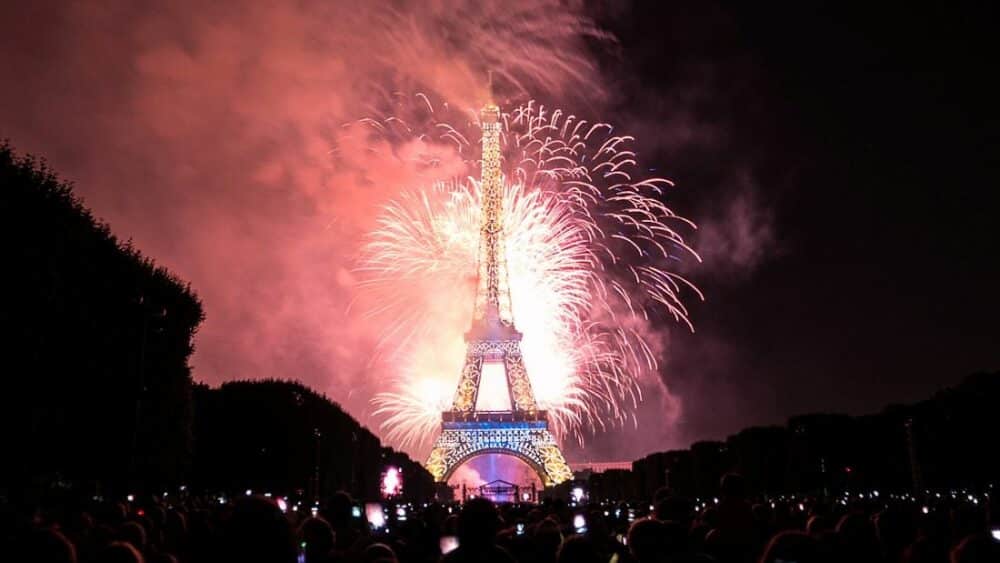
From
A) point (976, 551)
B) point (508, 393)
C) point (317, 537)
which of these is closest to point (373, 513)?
point (317, 537)

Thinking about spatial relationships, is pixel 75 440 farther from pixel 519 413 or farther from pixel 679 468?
pixel 679 468

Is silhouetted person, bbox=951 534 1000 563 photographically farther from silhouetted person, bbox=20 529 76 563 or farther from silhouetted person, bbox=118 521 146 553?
silhouetted person, bbox=118 521 146 553

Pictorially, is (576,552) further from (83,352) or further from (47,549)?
(83,352)

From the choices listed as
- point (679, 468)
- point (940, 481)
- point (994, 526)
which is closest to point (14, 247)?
point (994, 526)

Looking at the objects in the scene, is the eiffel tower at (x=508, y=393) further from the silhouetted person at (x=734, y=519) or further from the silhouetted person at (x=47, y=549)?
the silhouetted person at (x=47, y=549)

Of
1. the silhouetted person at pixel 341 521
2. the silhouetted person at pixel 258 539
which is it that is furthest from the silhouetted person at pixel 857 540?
the silhouetted person at pixel 341 521

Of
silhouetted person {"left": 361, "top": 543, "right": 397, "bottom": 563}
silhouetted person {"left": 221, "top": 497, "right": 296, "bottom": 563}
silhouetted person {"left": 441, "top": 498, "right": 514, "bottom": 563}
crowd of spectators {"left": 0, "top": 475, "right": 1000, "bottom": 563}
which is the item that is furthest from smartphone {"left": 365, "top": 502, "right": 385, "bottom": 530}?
silhouetted person {"left": 221, "top": 497, "right": 296, "bottom": 563}

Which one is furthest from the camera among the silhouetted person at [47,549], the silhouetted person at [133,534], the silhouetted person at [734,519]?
the silhouetted person at [734,519]
